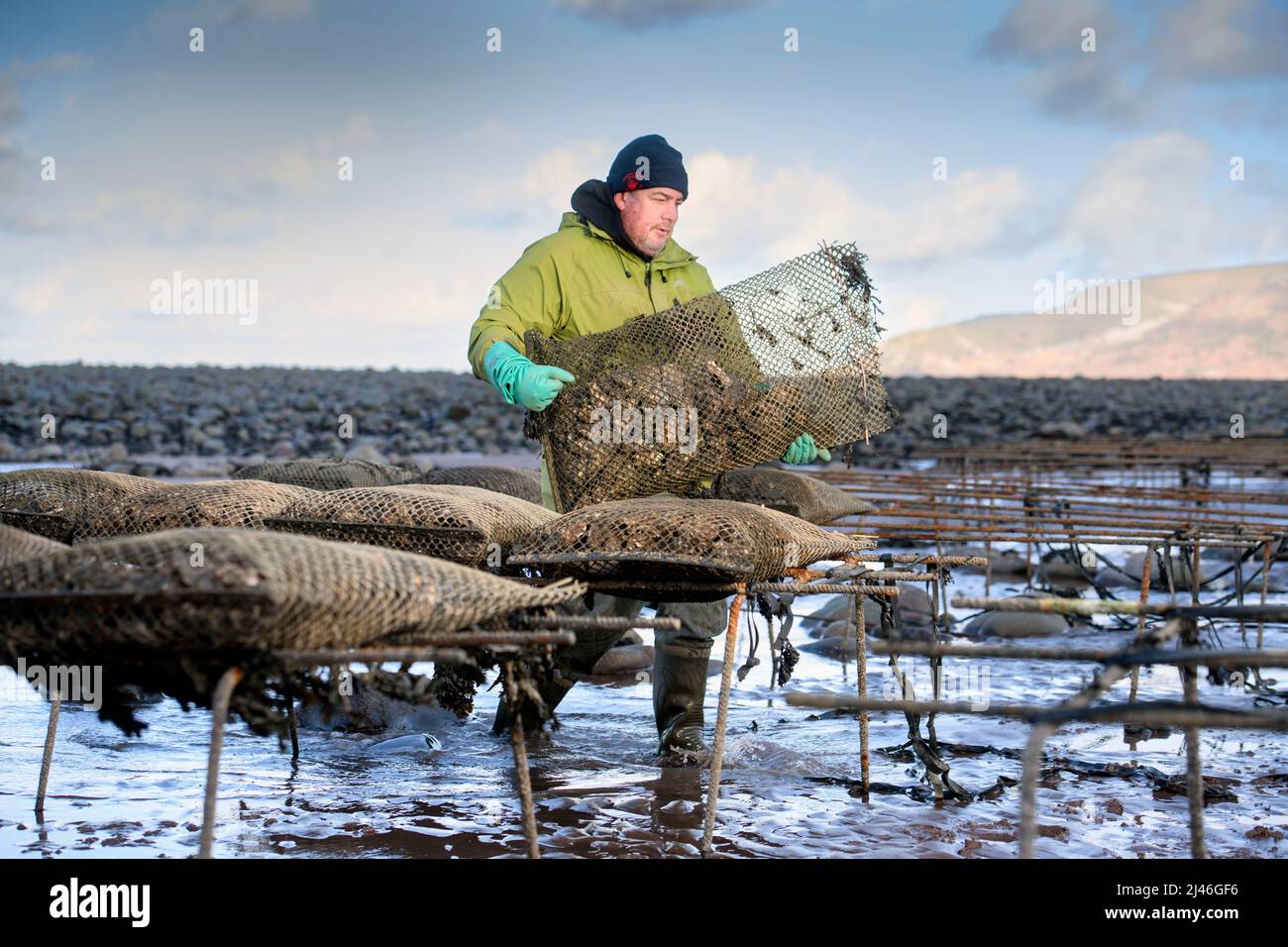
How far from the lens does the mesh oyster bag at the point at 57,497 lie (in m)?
4.91

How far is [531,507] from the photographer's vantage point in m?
4.75

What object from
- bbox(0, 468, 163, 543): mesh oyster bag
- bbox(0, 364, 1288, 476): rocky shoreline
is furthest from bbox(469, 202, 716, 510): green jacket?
bbox(0, 364, 1288, 476): rocky shoreline

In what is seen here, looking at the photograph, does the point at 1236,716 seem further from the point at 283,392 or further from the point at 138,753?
the point at 283,392

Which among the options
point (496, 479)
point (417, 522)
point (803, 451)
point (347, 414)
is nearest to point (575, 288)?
point (803, 451)

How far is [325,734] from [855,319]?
2.71m

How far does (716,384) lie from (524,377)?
62 cm

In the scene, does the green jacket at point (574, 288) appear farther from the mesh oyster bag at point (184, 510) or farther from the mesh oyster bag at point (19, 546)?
the mesh oyster bag at point (19, 546)

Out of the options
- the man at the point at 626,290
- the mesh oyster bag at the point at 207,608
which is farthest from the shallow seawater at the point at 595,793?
the mesh oyster bag at the point at 207,608

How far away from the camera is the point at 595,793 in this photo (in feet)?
16.1

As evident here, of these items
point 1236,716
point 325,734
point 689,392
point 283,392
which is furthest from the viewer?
point 283,392

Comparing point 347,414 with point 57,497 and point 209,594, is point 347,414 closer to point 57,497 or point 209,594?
point 57,497

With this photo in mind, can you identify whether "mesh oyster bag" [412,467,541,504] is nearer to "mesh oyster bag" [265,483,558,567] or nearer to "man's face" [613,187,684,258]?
"man's face" [613,187,684,258]

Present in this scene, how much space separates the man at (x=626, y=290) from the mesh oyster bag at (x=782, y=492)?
76cm
